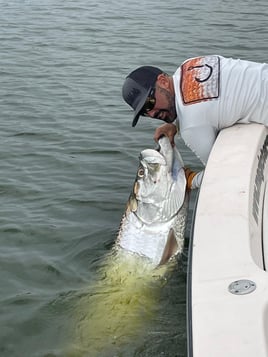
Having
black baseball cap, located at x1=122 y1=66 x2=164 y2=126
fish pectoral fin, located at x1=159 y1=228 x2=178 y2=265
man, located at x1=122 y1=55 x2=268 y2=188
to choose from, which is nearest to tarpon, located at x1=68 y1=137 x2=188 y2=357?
fish pectoral fin, located at x1=159 y1=228 x2=178 y2=265

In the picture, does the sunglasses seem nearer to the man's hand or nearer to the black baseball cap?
the black baseball cap

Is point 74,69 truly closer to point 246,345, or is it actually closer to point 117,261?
point 117,261

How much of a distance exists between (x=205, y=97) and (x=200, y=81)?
0.37 ft

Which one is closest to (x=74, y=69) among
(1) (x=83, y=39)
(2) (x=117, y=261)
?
(1) (x=83, y=39)

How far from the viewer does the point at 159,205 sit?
457 centimetres

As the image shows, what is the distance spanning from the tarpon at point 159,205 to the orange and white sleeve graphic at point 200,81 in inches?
14.1

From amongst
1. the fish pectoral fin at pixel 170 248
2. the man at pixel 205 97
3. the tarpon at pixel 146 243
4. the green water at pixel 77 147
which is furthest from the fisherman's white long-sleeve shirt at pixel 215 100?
the green water at pixel 77 147

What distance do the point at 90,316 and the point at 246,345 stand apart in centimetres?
212

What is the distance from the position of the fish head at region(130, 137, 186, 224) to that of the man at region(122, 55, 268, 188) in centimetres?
11

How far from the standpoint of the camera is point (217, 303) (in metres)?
2.71

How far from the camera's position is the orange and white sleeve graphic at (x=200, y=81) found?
4418mm

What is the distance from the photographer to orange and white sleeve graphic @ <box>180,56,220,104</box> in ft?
14.5

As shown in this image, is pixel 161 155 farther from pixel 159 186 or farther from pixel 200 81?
pixel 200 81

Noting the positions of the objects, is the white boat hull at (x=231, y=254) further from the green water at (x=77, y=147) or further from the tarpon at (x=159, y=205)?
the green water at (x=77, y=147)
